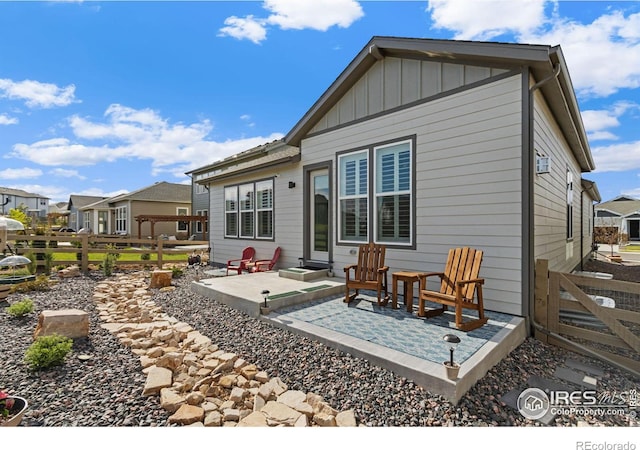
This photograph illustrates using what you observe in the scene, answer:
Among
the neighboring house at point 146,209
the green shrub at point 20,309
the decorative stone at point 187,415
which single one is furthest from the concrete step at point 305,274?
the neighboring house at point 146,209

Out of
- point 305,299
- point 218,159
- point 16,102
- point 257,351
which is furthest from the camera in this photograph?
point 218,159

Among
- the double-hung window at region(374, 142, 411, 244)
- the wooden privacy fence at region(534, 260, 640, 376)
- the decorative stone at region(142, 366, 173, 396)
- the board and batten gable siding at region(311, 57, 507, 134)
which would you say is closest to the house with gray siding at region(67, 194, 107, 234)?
the board and batten gable siding at region(311, 57, 507, 134)

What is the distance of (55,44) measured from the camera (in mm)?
5391

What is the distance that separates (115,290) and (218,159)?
45.6 feet

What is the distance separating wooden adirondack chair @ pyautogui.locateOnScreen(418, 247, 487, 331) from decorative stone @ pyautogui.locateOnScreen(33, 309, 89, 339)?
14.7 ft

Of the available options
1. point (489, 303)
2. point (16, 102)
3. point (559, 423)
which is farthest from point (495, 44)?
point (16, 102)

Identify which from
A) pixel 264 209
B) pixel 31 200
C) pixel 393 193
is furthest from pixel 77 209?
pixel 393 193

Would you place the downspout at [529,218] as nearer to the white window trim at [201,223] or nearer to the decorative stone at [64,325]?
the decorative stone at [64,325]

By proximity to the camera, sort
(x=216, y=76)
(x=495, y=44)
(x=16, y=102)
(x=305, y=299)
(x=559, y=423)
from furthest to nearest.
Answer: (x=216, y=76), (x=16, y=102), (x=305, y=299), (x=495, y=44), (x=559, y=423)

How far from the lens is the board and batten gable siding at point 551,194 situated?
458cm

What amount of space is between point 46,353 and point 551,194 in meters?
7.74

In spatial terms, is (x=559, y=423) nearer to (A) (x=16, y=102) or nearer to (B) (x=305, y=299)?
(B) (x=305, y=299)

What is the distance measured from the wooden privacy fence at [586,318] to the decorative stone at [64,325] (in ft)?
19.8

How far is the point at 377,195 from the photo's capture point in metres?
5.87
